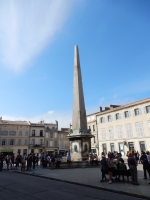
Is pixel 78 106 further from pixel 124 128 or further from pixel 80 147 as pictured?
pixel 124 128

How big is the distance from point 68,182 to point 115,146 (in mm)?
25861

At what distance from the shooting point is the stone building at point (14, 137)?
42.5 metres

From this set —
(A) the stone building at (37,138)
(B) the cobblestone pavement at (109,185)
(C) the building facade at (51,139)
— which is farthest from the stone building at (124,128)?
(B) the cobblestone pavement at (109,185)

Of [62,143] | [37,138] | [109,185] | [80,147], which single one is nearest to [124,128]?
[80,147]

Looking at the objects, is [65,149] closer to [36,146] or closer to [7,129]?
[36,146]

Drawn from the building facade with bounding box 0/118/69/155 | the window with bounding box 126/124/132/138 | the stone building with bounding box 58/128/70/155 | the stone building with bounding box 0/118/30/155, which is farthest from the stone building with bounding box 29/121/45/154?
the window with bounding box 126/124/132/138

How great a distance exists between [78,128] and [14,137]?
32076 mm

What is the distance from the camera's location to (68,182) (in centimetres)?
850

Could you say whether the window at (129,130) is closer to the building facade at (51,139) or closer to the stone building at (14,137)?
the building facade at (51,139)

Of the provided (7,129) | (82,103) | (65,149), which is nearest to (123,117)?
(82,103)

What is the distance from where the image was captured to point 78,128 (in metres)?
16.5

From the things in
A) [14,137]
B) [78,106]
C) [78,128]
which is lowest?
[14,137]

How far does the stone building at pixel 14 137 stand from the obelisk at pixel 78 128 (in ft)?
102

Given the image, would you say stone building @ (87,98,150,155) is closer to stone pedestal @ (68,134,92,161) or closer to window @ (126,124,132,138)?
window @ (126,124,132,138)
